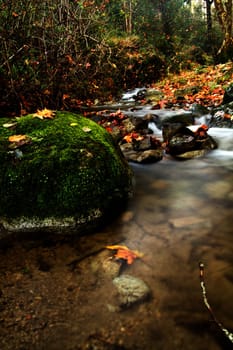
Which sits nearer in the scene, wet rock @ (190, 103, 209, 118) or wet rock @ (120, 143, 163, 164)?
wet rock @ (120, 143, 163, 164)

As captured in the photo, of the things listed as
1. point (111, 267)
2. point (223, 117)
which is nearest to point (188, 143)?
point (223, 117)

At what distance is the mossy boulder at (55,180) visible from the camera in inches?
101

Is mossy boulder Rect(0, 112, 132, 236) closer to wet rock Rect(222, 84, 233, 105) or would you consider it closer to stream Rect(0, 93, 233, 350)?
stream Rect(0, 93, 233, 350)

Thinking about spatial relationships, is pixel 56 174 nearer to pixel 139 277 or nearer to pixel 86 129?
pixel 86 129

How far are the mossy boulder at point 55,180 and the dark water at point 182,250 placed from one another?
1.23 feet

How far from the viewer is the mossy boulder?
2.55 meters

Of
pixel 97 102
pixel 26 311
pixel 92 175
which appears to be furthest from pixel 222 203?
pixel 97 102

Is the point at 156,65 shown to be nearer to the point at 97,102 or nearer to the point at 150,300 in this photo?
the point at 97,102

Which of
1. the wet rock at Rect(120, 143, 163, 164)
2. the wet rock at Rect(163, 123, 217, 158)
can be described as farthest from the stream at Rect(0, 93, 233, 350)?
the wet rock at Rect(163, 123, 217, 158)

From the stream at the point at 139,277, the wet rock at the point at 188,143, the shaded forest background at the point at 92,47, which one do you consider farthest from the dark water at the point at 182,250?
the shaded forest background at the point at 92,47

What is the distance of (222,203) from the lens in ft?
10.1

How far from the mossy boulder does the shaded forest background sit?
231 cm

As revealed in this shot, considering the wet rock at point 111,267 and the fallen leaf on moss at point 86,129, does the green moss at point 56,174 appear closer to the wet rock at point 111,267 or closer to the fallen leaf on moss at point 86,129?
the fallen leaf on moss at point 86,129

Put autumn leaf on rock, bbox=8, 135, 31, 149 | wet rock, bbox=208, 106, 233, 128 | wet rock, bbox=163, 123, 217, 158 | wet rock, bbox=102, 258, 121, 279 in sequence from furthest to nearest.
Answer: wet rock, bbox=208, 106, 233, 128 → wet rock, bbox=163, 123, 217, 158 → autumn leaf on rock, bbox=8, 135, 31, 149 → wet rock, bbox=102, 258, 121, 279
